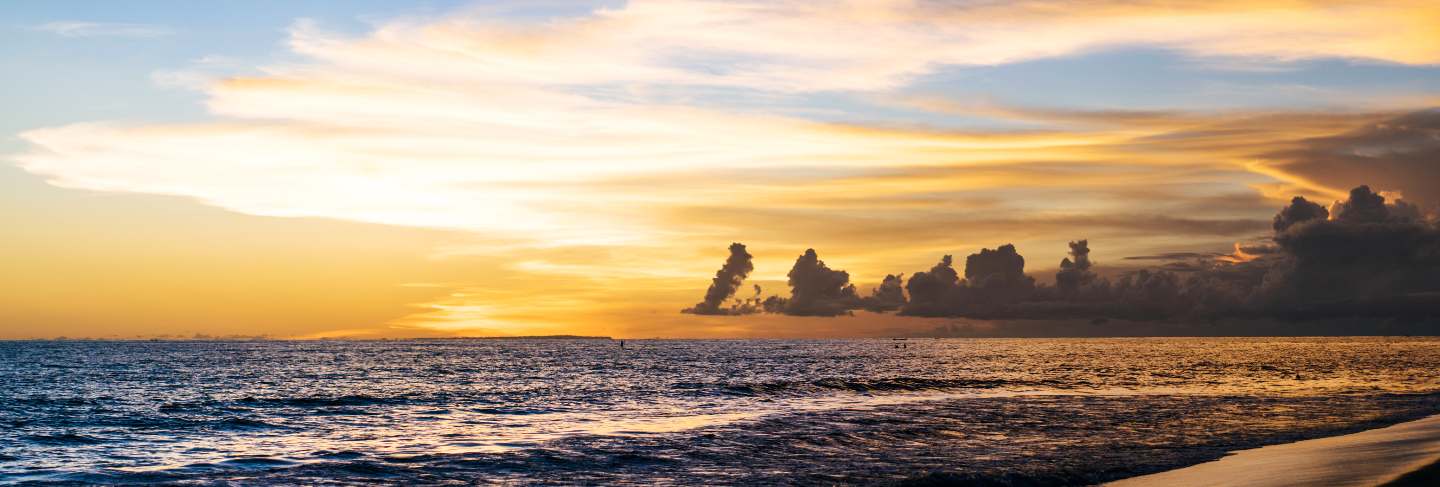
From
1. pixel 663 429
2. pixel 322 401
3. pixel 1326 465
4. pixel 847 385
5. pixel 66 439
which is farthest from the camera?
pixel 847 385

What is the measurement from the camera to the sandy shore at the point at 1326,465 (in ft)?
89.8

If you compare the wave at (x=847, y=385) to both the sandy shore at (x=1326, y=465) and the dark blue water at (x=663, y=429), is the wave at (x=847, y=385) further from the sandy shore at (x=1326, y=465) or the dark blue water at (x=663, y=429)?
the sandy shore at (x=1326, y=465)

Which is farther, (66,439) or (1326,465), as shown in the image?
(66,439)

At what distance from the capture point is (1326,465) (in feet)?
104

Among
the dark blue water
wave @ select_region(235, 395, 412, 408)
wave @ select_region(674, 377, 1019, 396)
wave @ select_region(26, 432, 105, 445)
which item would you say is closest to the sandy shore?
the dark blue water

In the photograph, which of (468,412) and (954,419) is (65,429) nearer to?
(468,412)

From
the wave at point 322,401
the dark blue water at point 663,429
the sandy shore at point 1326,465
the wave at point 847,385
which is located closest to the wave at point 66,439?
the dark blue water at point 663,429

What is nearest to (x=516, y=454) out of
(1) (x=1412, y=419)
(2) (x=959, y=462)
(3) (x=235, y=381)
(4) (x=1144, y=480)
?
(2) (x=959, y=462)

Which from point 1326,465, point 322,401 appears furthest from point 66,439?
point 1326,465

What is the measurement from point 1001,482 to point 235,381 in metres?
96.0

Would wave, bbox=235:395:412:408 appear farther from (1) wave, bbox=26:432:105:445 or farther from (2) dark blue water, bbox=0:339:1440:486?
(1) wave, bbox=26:432:105:445

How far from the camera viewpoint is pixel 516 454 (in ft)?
137

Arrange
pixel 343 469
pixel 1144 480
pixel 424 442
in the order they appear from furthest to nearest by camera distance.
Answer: pixel 424 442 → pixel 343 469 → pixel 1144 480

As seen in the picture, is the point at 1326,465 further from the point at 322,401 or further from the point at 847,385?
the point at 847,385
